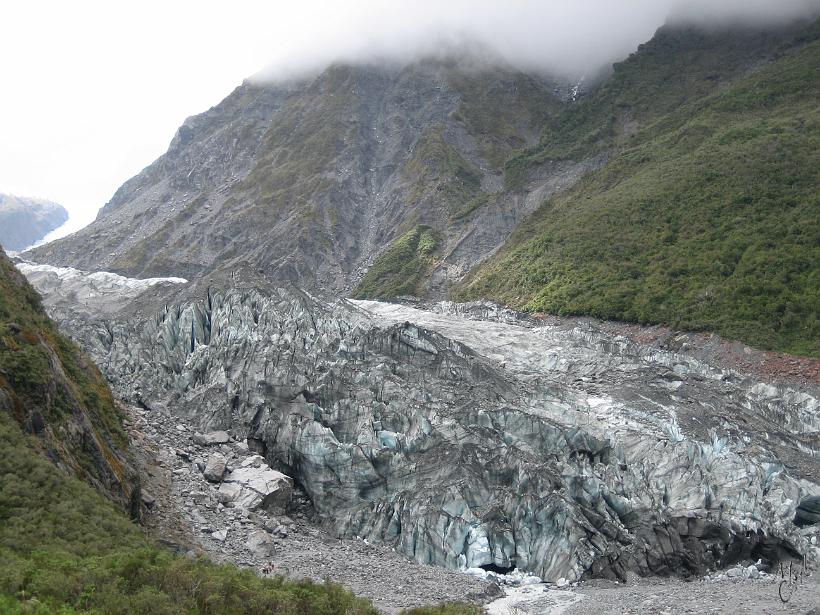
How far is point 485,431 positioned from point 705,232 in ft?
168

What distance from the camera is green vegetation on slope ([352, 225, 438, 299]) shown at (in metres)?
107

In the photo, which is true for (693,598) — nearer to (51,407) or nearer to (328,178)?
(51,407)

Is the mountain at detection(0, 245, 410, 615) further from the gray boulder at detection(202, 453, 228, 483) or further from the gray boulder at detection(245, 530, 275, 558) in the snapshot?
the gray boulder at detection(202, 453, 228, 483)

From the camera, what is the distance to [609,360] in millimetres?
52250

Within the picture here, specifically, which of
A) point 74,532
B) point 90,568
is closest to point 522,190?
point 74,532

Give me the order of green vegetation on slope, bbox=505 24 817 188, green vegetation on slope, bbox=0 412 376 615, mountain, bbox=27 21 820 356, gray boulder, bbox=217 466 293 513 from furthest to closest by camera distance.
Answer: green vegetation on slope, bbox=505 24 817 188, mountain, bbox=27 21 820 356, gray boulder, bbox=217 466 293 513, green vegetation on slope, bbox=0 412 376 615

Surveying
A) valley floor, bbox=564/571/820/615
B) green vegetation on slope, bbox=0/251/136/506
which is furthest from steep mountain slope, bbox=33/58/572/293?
green vegetation on slope, bbox=0/251/136/506

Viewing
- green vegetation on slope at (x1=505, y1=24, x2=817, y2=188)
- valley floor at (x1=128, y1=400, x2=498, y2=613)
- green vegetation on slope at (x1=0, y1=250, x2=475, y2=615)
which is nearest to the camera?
green vegetation on slope at (x1=0, y1=250, x2=475, y2=615)

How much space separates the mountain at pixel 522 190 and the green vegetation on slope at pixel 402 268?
51 cm

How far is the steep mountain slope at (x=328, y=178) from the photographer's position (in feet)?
423

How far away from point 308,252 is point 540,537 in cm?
10255

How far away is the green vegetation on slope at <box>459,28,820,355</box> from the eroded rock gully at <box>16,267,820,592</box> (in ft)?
37.0

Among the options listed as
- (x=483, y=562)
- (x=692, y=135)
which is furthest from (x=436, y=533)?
(x=692, y=135)

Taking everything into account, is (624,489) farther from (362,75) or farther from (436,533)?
(362,75)
